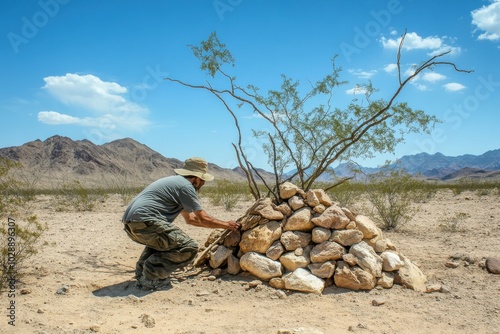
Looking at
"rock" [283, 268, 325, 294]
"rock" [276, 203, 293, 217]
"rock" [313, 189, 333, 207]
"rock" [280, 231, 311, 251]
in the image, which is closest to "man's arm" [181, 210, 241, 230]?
"rock" [280, 231, 311, 251]

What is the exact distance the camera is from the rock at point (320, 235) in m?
5.55

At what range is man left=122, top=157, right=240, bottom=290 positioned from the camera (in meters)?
4.99

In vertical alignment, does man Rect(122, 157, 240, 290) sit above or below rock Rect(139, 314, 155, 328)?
above

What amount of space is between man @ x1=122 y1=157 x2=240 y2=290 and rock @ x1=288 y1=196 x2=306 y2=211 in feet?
3.45

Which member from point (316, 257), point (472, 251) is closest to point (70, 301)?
point (316, 257)

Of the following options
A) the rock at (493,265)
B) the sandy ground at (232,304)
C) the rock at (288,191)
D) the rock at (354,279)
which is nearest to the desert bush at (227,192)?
the sandy ground at (232,304)

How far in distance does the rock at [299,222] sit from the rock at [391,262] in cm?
103

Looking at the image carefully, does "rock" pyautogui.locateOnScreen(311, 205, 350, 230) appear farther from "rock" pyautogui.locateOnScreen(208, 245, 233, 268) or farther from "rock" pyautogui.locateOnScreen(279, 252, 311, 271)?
"rock" pyautogui.locateOnScreen(208, 245, 233, 268)

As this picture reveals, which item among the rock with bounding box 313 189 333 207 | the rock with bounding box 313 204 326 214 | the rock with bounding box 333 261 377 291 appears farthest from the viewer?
the rock with bounding box 313 189 333 207

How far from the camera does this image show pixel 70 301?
4758 mm

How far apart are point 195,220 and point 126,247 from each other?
2.93 m

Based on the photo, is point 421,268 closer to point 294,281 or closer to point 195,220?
point 294,281

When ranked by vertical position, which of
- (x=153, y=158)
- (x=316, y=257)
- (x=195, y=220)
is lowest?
(x=316, y=257)

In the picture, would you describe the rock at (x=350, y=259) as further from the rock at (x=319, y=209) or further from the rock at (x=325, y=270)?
the rock at (x=319, y=209)
